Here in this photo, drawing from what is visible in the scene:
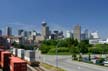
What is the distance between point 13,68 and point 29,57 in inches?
1229

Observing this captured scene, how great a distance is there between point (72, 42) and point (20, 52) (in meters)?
119

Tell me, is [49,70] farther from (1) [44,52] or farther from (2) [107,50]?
(2) [107,50]

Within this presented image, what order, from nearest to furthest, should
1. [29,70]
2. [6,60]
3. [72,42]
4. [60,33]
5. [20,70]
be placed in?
[20,70] < [6,60] < [29,70] < [60,33] < [72,42]

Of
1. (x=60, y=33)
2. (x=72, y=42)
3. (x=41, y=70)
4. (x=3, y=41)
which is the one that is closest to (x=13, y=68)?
(x=41, y=70)

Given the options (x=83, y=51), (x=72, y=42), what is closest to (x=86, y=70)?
(x=83, y=51)

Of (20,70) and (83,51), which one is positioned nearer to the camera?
(20,70)

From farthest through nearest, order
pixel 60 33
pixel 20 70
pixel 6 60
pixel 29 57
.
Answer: pixel 60 33 → pixel 29 57 → pixel 6 60 → pixel 20 70

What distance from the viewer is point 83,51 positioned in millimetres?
150750

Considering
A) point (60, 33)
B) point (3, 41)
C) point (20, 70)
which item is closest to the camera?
point (20, 70)

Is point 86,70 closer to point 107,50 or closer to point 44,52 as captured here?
point 44,52

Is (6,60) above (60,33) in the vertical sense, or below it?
below

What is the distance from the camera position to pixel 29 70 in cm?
5519

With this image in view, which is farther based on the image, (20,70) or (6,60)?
(6,60)

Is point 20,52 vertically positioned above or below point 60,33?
below
